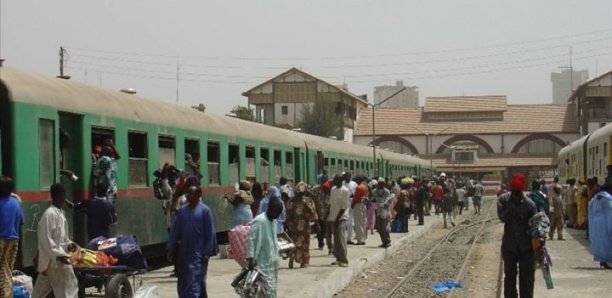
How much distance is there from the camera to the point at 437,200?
41.3m

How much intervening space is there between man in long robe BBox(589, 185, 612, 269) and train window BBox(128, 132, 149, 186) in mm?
7595

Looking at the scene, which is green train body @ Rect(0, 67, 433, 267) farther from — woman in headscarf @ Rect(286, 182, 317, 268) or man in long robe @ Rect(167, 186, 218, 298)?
woman in headscarf @ Rect(286, 182, 317, 268)

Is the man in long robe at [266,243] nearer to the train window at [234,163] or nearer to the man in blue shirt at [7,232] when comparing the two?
the man in blue shirt at [7,232]

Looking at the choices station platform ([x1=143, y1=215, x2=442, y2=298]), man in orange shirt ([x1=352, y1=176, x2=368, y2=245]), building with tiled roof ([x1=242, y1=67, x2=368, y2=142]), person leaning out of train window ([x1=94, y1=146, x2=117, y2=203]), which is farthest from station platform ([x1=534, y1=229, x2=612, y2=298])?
building with tiled roof ([x1=242, y1=67, x2=368, y2=142])

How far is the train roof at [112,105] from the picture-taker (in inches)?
442

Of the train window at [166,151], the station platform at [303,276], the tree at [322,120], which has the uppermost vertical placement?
the tree at [322,120]

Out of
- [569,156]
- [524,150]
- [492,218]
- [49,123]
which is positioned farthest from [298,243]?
[524,150]

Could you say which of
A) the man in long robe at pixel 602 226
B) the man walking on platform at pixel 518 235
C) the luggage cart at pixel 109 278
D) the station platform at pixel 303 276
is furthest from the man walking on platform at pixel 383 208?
the luggage cart at pixel 109 278

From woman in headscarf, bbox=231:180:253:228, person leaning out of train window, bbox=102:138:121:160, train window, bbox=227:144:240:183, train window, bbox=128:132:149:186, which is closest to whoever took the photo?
person leaning out of train window, bbox=102:138:121:160

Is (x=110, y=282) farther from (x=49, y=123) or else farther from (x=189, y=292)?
(x=49, y=123)

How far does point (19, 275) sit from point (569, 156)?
98.3 feet

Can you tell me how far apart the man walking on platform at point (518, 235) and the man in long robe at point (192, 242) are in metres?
3.50

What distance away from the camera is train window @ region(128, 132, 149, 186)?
14539 mm

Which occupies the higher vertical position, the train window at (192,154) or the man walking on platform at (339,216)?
the train window at (192,154)
